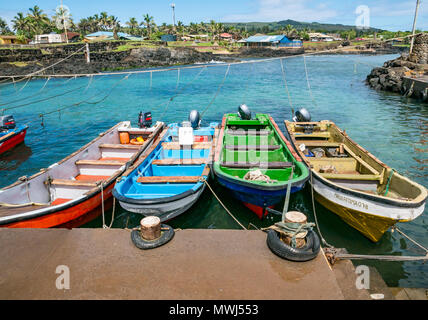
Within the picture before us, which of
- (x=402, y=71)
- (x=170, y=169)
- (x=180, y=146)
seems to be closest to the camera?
(x=170, y=169)

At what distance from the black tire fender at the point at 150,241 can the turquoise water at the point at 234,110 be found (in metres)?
4.10

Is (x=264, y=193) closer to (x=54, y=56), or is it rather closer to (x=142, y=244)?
(x=142, y=244)

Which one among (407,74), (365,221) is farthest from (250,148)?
(407,74)

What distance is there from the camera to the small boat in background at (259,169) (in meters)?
8.15

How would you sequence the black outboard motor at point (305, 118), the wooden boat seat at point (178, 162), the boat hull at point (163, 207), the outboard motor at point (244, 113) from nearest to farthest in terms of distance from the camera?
the boat hull at point (163, 207)
the wooden boat seat at point (178, 162)
the black outboard motor at point (305, 118)
the outboard motor at point (244, 113)

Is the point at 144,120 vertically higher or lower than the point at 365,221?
higher

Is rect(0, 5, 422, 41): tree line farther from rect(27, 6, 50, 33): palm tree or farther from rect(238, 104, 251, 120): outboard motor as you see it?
rect(238, 104, 251, 120): outboard motor

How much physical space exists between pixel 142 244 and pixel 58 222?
4.55m

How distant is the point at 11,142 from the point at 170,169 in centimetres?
1198

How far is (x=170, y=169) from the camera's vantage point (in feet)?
35.9

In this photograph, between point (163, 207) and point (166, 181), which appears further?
point (166, 181)

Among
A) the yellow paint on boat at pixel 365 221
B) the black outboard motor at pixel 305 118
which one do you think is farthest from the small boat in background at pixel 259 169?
the black outboard motor at pixel 305 118

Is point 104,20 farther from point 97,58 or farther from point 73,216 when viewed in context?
point 73,216

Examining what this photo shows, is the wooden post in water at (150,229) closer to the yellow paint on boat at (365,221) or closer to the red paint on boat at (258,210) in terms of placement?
the red paint on boat at (258,210)
